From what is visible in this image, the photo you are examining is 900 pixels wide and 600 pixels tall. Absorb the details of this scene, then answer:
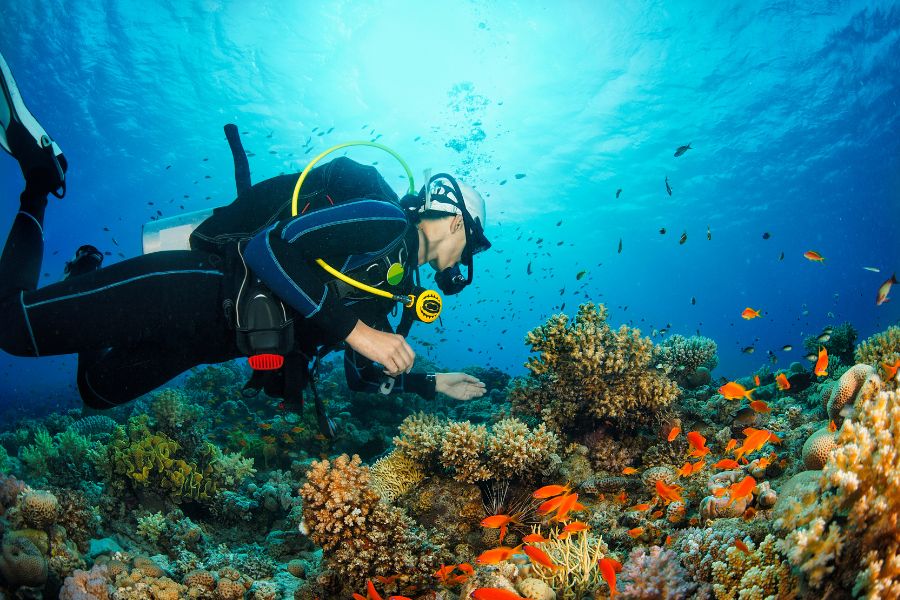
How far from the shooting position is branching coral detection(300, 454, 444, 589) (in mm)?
3408

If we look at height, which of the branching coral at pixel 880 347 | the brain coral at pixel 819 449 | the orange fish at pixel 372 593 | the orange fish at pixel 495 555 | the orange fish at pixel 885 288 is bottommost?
the orange fish at pixel 372 593

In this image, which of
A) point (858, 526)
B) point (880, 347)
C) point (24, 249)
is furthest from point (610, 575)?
point (880, 347)

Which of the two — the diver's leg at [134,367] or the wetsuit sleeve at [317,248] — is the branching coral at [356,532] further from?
the diver's leg at [134,367]

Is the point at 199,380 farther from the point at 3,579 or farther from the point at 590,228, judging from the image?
the point at 590,228

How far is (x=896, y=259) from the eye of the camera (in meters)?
68.7

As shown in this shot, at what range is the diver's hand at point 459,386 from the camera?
17.1 ft

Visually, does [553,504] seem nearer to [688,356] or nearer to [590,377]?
[590,377]

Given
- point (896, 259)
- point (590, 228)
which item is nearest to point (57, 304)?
point (590, 228)

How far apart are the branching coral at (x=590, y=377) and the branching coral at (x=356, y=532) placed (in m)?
2.82

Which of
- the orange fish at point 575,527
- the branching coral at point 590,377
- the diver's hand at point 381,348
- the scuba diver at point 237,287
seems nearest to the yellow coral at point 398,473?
the scuba diver at point 237,287

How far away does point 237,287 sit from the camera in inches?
137

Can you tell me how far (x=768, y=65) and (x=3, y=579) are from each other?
34.7m

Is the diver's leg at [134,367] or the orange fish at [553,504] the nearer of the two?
the orange fish at [553,504]

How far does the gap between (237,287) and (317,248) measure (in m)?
0.76
